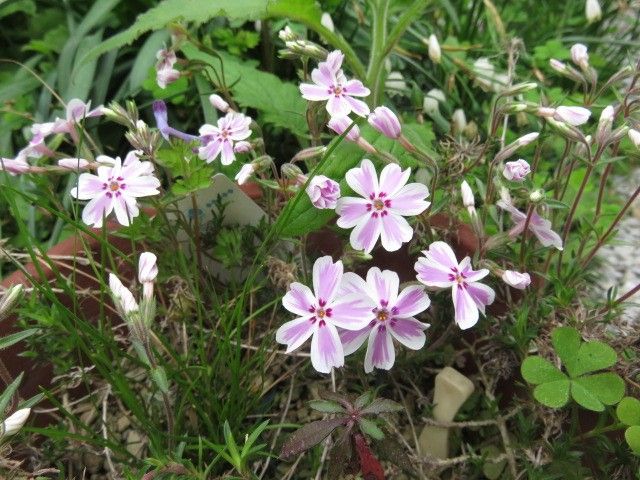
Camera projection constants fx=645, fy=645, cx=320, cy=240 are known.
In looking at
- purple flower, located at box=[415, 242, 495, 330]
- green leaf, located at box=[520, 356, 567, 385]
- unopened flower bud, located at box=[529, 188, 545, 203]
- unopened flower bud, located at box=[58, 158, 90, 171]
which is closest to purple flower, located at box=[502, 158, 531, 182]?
unopened flower bud, located at box=[529, 188, 545, 203]

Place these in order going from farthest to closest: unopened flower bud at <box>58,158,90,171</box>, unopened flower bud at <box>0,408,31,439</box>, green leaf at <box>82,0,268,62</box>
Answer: green leaf at <box>82,0,268,62</box> → unopened flower bud at <box>58,158,90,171</box> → unopened flower bud at <box>0,408,31,439</box>

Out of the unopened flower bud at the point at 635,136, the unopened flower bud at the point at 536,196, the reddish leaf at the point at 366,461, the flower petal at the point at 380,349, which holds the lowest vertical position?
the reddish leaf at the point at 366,461

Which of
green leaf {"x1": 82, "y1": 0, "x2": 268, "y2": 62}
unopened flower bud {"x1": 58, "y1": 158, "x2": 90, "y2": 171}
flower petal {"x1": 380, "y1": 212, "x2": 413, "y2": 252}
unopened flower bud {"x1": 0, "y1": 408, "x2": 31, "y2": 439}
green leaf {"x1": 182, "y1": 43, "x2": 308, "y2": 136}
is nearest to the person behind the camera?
unopened flower bud {"x1": 0, "y1": 408, "x2": 31, "y2": 439}

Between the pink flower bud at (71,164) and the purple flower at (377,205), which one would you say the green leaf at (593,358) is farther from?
the pink flower bud at (71,164)

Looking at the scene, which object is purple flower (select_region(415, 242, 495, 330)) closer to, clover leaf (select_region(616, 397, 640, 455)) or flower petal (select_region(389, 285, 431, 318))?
flower petal (select_region(389, 285, 431, 318))

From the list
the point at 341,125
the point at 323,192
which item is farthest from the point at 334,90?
the point at 323,192

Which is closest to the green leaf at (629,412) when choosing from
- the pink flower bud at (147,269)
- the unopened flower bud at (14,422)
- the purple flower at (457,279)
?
the purple flower at (457,279)

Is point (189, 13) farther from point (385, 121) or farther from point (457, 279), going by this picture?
point (457, 279)

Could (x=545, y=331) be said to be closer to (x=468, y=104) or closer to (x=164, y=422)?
(x=164, y=422)
